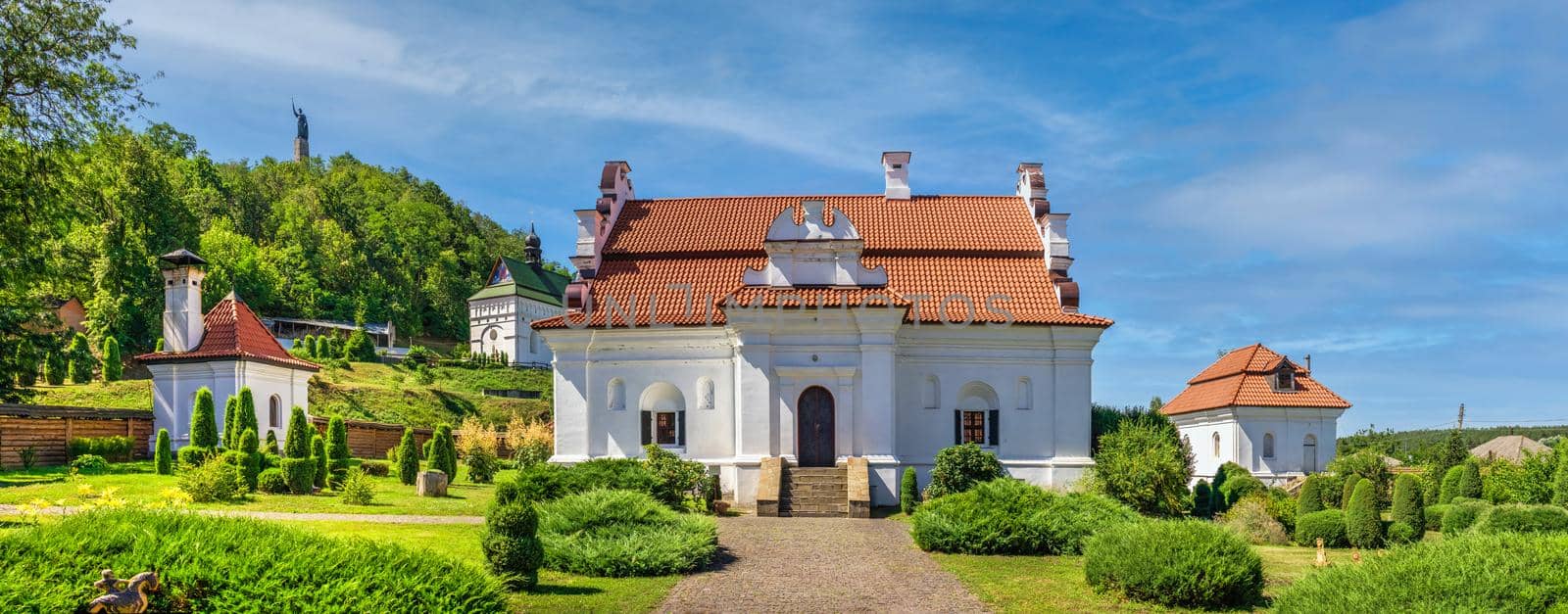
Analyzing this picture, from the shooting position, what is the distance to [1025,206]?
3334 centimetres

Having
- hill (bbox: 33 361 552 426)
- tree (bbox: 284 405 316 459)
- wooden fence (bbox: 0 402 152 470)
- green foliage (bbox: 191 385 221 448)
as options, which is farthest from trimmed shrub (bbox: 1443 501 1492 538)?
hill (bbox: 33 361 552 426)

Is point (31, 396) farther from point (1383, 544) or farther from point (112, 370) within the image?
point (1383, 544)

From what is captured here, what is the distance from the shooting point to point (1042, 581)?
52.0 ft

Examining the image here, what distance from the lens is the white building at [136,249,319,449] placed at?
34.0 metres

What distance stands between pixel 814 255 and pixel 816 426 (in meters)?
4.41

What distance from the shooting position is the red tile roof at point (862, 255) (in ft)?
95.7

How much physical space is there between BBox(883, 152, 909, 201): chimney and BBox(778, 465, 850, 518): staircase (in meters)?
10.6

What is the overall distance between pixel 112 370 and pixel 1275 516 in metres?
47.5

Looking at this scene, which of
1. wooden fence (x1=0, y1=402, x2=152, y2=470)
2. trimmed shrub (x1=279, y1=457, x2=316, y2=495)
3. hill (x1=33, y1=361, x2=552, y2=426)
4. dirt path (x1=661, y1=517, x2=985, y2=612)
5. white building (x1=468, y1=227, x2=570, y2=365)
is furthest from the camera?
white building (x1=468, y1=227, x2=570, y2=365)

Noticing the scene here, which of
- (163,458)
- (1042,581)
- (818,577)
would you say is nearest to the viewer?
(818,577)

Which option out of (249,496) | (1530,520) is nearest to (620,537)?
(249,496)

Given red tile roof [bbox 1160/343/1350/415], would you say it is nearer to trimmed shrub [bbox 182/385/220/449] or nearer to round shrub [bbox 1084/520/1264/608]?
round shrub [bbox 1084/520/1264/608]

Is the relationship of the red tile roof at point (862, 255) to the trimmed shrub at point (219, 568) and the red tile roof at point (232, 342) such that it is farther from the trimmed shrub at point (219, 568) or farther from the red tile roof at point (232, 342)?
the trimmed shrub at point (219, 568)

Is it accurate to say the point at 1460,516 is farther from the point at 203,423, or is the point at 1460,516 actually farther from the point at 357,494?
the point at 203,423
